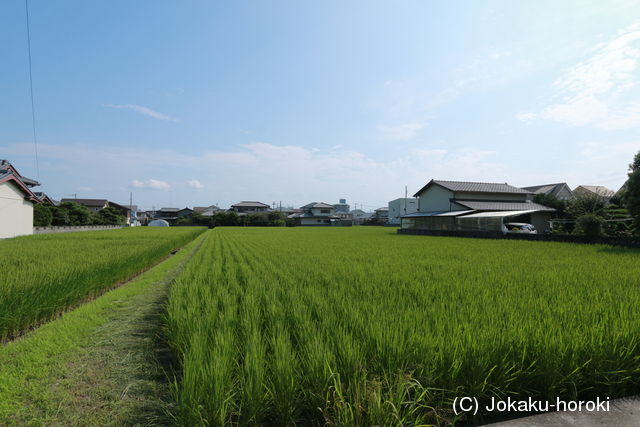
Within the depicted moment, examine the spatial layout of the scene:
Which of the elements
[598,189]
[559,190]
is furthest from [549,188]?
[598,189]

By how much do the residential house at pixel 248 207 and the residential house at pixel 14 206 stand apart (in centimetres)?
5340

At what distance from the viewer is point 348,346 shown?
2.21 meters

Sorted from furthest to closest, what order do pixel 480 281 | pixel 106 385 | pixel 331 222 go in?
pixel 331 222 < pixel 480 281 < pixel 106 385

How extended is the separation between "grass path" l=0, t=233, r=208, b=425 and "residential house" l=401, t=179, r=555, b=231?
911 inches

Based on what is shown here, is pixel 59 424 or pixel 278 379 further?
pixel 59 424

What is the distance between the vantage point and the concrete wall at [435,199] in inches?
1193

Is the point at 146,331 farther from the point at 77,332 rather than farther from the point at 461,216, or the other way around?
the point at 461,216

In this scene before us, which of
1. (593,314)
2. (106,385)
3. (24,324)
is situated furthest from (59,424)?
(593,314)

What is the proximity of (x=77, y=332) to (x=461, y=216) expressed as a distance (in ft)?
83.3

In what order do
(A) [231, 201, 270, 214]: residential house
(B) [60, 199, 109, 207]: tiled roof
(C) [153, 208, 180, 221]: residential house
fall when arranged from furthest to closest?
(C) [153, 208, 180, 221]: residential house < (A) [231, 201, 270, 214]: residential house < (B) [60, 199, 109, 207]: tiled roof

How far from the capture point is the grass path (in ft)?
7.50

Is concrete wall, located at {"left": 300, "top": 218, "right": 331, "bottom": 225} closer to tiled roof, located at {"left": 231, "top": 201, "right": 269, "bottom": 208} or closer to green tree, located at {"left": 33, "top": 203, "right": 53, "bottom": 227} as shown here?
tiled roof, located at {"left": 231, "top": 201, "right": 269, "bottom": 208}

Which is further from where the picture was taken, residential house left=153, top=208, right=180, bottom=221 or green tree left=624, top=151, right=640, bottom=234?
residential house left=153, top=208, right=180, bottom=221

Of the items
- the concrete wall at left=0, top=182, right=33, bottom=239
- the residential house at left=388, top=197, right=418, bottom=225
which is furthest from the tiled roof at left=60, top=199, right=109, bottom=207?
the residential house at left=388, top=197, right=418, bottom=225
